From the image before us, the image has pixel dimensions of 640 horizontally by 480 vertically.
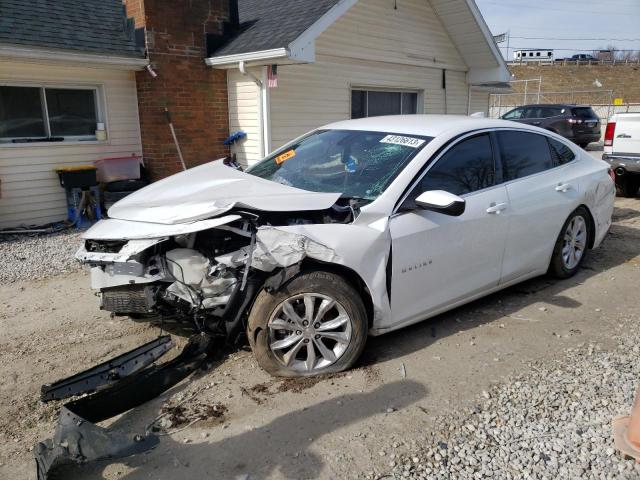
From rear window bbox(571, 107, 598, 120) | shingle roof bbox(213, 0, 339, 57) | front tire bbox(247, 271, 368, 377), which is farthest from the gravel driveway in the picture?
rear window bbox(571, 107, 598, 120)

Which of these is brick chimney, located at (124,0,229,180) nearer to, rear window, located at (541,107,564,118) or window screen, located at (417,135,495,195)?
window screen, located at (417,135,495,195)

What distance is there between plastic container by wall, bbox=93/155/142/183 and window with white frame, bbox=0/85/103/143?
21.5 inches

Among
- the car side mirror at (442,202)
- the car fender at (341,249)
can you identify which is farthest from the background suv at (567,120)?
the car fender at (341,249)

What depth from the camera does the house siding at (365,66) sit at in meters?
9.90

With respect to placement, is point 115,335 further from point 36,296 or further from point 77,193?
point 77,193

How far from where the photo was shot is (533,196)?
4.54 m

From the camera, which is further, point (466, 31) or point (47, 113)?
point (466, 31)

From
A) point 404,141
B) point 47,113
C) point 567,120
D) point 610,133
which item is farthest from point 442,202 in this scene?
point 567,120

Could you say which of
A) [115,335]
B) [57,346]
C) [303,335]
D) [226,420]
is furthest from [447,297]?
[57,346]

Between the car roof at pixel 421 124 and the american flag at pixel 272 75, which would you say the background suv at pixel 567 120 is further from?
the car roof at pixel 421 124

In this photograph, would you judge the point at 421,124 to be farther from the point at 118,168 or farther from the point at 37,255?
the point at 118,168

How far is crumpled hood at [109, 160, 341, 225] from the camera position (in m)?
3.39

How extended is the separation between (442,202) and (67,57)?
6949mm

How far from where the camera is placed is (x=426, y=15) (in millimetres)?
11812
